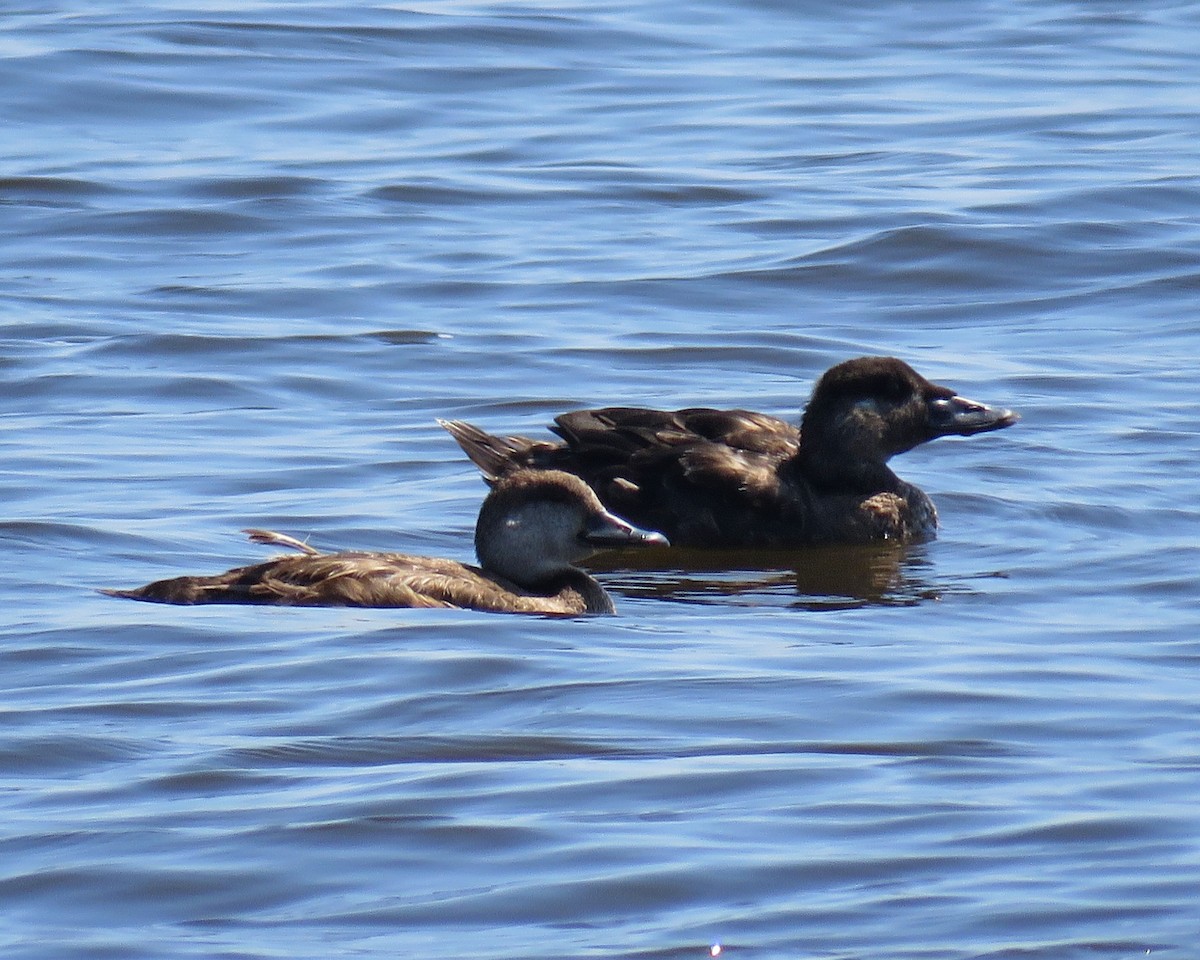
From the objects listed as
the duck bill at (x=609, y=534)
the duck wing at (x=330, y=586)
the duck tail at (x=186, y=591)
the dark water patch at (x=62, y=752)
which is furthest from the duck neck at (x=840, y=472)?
the dark water patch at (x=62, y=752)

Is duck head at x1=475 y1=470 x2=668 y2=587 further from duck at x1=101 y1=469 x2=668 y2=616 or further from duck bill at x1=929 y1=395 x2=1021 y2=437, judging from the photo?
duck bill at x1=929 y1=395 x2=1021 y2=437

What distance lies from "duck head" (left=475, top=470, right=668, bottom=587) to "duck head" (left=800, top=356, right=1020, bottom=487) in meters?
1.92

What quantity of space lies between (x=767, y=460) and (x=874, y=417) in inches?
19.4

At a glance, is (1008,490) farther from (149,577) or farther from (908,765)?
(908,765)

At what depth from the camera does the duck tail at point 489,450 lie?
11188 millimetres

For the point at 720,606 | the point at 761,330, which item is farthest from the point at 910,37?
the point at 720,606

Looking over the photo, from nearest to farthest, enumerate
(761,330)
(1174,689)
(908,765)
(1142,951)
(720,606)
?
1. (1142,951)
2. (908,765)
3. (1174,689)
4. (720,606)
5. (761,330)

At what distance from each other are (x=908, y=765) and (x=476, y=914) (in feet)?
5.12

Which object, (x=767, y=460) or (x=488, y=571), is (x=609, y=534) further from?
(x=767, y=460)

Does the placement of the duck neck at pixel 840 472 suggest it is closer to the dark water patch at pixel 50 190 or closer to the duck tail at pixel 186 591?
the duck tail at pixel 186 591

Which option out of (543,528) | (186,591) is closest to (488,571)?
(543,528)

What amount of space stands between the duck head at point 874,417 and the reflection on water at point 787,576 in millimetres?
417

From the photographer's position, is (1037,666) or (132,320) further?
(132,320)

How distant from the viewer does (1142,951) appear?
576cm
